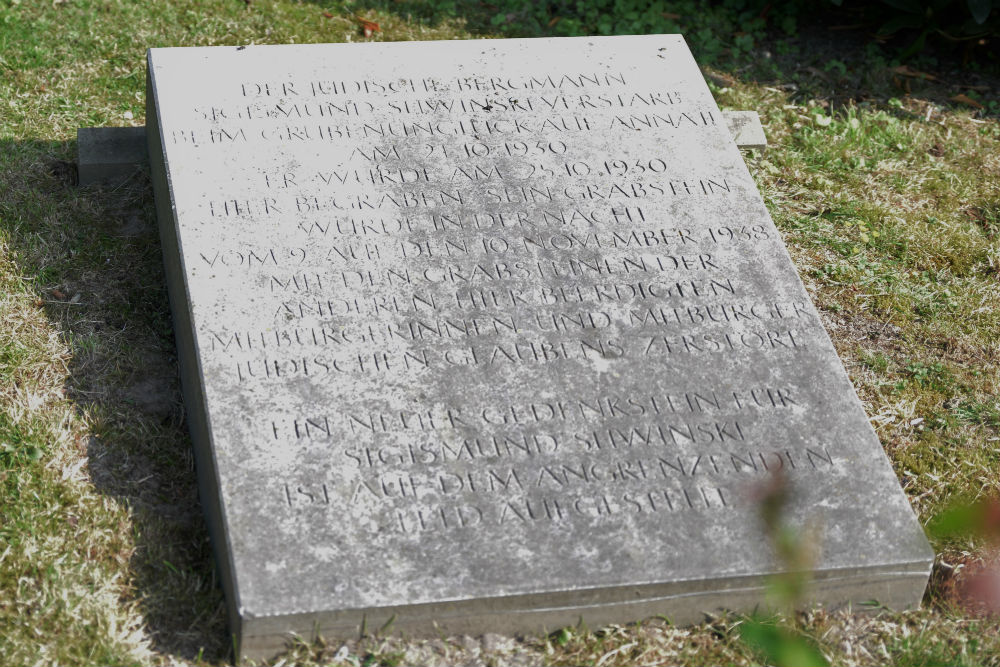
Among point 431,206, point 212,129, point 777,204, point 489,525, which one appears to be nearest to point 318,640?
point 489,525

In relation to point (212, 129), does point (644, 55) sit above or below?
above

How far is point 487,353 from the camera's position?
2900 mm

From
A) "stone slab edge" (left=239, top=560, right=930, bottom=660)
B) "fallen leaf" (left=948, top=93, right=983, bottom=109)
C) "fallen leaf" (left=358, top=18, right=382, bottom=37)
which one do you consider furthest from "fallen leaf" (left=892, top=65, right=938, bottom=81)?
"stone slab edge" (left=239, top=560, right=930, bottom=660)

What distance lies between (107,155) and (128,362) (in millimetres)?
1096

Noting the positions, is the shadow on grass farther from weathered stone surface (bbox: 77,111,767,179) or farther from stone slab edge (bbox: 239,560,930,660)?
stone slab edge (bbox: 239,560,930,660)

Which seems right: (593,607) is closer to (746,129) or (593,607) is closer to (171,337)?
(171,337)

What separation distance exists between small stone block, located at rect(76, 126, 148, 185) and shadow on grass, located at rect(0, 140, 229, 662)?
49mm

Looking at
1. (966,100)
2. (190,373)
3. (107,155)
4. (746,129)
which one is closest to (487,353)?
(190,373)

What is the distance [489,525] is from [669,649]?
517 millimetres

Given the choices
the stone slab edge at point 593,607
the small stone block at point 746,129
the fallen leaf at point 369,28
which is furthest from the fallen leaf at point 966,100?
the stone slab edge at point 593,607

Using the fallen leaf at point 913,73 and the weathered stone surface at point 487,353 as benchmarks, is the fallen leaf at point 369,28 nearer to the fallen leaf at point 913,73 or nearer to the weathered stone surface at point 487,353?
the weathered stone surface at point 487,353

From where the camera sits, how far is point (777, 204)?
4.28m

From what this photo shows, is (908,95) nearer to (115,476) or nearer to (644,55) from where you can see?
(644,55)

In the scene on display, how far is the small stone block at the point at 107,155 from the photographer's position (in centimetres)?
404
